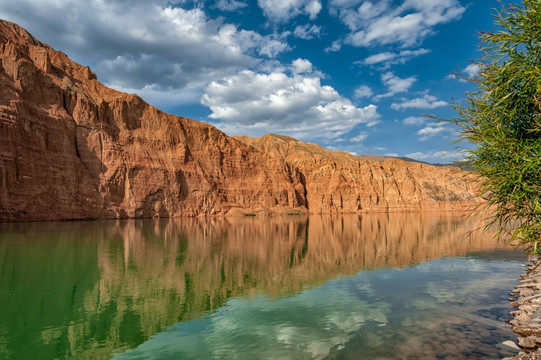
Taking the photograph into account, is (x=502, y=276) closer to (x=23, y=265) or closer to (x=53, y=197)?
(x=23, y=265)

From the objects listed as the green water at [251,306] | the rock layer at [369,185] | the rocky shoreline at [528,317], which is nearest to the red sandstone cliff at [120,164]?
the rock layer at [369,185]

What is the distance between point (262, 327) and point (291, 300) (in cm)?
333

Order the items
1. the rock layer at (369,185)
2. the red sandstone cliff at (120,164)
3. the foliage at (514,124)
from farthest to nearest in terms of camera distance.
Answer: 1. the rock layer at (369,185)
2. the red sandstone cliff at (120,164)
3. the foliage at (514,124)

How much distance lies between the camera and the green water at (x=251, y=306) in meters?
9.25

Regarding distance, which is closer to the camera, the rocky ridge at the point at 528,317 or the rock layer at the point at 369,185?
the rocky ridge at the point at 528,317

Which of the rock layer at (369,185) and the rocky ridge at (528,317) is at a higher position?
the rock layer at (369,185)

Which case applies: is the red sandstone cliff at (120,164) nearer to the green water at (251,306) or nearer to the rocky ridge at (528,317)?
the green water at (251,306)

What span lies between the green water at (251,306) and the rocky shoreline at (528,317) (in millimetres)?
470

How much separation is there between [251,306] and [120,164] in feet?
242

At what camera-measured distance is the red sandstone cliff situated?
57375mm

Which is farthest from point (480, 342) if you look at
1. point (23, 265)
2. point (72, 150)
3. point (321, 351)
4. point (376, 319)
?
point (72, 150)

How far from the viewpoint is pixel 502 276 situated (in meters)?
18.2

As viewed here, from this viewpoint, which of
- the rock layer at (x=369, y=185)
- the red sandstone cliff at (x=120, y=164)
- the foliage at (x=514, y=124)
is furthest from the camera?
the rock layer at (x=369, y=185)

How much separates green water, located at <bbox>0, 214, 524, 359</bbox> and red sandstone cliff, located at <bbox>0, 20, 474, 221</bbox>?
4064 cm
